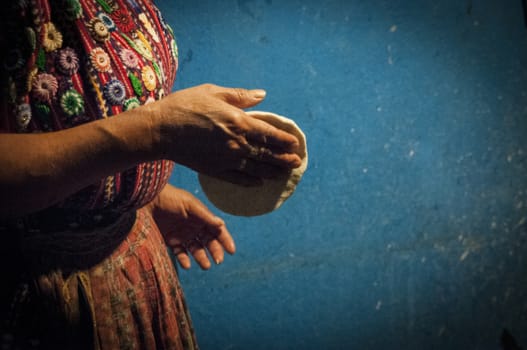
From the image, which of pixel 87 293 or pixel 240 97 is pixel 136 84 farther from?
pixel 87 293

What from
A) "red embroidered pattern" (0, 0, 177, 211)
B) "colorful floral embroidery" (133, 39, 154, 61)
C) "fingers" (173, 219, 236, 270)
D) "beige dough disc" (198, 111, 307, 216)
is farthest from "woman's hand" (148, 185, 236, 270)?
"colorful floral embroidery" (133, 39, 154, 61)

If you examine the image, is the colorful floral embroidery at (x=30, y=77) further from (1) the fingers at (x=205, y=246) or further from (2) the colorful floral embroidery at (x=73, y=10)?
(1) the fingers at (x=205, y=246)

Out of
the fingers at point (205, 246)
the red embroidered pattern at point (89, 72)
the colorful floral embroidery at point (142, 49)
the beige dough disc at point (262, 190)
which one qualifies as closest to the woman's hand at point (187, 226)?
the fingers at point (205, 246)

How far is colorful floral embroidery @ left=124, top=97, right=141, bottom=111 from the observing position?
663 millimetres

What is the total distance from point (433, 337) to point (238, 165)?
1.50m

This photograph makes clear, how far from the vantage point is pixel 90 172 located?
604mm

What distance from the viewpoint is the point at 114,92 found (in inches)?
25.6

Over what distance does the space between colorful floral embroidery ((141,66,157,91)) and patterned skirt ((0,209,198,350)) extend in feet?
0.78

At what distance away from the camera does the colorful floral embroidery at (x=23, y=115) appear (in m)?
0.60

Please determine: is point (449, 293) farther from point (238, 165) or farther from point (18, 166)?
point (18, 166)

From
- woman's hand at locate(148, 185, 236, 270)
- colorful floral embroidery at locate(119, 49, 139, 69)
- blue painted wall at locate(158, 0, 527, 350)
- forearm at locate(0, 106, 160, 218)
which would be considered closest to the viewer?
forearm at locate(0, 106, 160, 218)

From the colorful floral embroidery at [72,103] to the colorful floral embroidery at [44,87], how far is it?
0.05ft

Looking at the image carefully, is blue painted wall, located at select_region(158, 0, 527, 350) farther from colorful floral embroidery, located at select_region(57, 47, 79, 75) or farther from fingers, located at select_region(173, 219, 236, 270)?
colorful floral embroidery, located at select_region(57, 47, 79, 75)

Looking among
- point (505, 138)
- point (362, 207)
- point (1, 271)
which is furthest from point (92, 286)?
point (505, 138)
